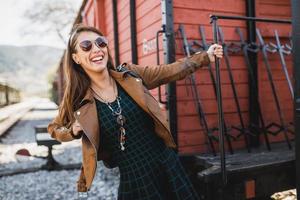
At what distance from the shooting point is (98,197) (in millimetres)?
4758

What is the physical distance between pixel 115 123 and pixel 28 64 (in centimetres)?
18856

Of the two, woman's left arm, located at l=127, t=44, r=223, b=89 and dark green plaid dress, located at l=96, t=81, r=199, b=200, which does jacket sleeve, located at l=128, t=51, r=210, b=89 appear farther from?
dark green plaid dress, located at l=96, t=81, r=199, b=200

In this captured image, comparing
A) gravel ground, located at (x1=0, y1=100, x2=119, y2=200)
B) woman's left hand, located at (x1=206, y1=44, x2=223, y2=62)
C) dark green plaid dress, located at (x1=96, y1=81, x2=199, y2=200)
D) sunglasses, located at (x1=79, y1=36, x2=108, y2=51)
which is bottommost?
gravel ground, located at (x1=0, y1=100, x2=119, y2=200)

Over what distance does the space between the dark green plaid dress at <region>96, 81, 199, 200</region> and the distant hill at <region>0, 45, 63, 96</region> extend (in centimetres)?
15325

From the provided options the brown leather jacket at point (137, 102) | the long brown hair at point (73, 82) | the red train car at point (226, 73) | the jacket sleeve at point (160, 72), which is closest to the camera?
the brown leather jacket at point (137, 102)

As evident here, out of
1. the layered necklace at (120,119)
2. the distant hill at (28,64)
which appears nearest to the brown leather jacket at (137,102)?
the layered necklace at (120,119)

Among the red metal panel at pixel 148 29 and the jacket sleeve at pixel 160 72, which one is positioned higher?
the red metal panel at pixel 148 29

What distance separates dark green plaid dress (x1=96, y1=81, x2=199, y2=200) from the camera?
2.20 m

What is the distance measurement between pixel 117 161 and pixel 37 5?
27.4m

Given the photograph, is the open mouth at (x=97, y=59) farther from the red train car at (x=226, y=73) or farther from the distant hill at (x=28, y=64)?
the distant hill at (x=28, y=64)

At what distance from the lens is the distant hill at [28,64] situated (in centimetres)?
15500

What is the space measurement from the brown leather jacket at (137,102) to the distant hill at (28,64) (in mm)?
153080

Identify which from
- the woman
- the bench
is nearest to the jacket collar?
the woman

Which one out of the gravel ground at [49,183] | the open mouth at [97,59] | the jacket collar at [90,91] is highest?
the open mouth at [97,59]
